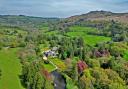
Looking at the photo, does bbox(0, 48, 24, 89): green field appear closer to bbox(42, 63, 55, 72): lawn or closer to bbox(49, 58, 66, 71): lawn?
bbox(42, 63, 55, 72): lawn

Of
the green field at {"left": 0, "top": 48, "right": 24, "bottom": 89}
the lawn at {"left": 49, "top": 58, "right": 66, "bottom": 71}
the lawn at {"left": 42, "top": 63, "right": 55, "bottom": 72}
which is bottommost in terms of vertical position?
the lawn at {"left": 49, "top": 58, "right": 66, "bottom": 71}

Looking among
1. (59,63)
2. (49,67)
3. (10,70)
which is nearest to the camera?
(10,70)

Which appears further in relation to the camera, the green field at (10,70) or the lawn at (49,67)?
the lawn at (49,67)

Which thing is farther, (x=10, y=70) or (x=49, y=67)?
(x=49, y=67)

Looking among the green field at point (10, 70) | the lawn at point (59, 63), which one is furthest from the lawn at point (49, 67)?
the green field at point (10, 70)

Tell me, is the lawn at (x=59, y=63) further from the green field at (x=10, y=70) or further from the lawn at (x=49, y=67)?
the green field at (x=10, y=70)

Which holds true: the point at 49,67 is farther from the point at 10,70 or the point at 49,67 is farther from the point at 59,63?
the point at 10,70

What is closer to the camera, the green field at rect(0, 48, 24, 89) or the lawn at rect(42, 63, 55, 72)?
the green field at rect(0, 48, 24, 89)

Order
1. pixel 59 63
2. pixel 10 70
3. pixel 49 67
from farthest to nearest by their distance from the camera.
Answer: pixel 59 63 < pixel 49 67 < pixel 10 70

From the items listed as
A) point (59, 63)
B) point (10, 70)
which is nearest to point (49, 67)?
point (59, 63)

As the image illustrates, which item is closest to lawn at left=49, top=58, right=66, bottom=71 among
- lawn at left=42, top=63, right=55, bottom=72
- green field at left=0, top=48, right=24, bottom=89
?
lawn at left=42, top=63, right=55, bottom=72
